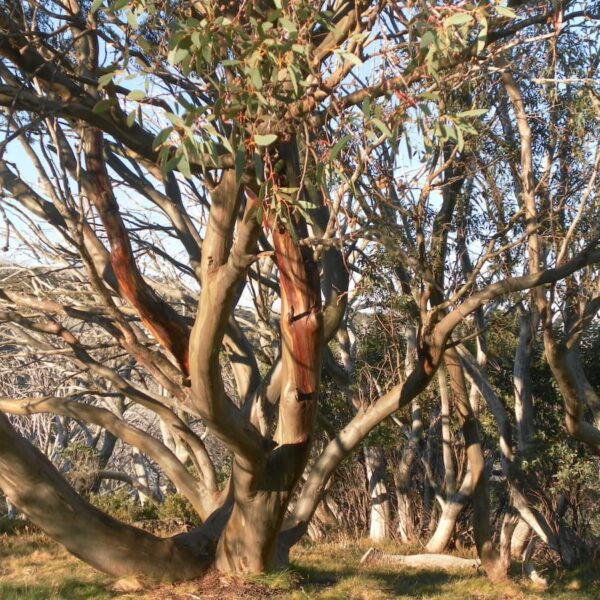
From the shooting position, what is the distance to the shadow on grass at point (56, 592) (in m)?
6.97

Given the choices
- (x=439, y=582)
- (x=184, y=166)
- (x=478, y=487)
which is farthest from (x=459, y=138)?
(x=439, y=582)

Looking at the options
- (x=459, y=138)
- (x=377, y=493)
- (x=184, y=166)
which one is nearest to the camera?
(x=184, y=166)

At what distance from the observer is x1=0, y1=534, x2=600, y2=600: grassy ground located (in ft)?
23.6

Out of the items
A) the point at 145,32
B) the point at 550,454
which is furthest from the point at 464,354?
the point at 145,32

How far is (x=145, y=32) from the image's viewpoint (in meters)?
8.42

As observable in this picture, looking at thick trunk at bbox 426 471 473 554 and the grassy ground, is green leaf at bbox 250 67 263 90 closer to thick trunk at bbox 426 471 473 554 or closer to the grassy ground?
the grassy ground

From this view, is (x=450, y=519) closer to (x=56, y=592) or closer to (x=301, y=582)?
(x=301, y=582)

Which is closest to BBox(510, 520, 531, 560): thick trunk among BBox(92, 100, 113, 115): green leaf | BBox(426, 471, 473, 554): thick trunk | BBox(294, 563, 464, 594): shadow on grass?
BBox(426, 471, 473, 554): thick trunk

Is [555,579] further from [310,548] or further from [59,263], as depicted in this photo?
[59,263]

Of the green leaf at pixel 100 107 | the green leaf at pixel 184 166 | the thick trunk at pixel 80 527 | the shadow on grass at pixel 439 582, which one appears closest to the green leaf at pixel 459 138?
the green leaf at pixel 184 166

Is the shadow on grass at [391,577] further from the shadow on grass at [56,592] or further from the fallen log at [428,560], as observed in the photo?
the shadow on grass at [56,592]

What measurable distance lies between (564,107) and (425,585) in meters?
5.38

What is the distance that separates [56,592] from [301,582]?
2.30 m

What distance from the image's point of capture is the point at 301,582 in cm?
808
